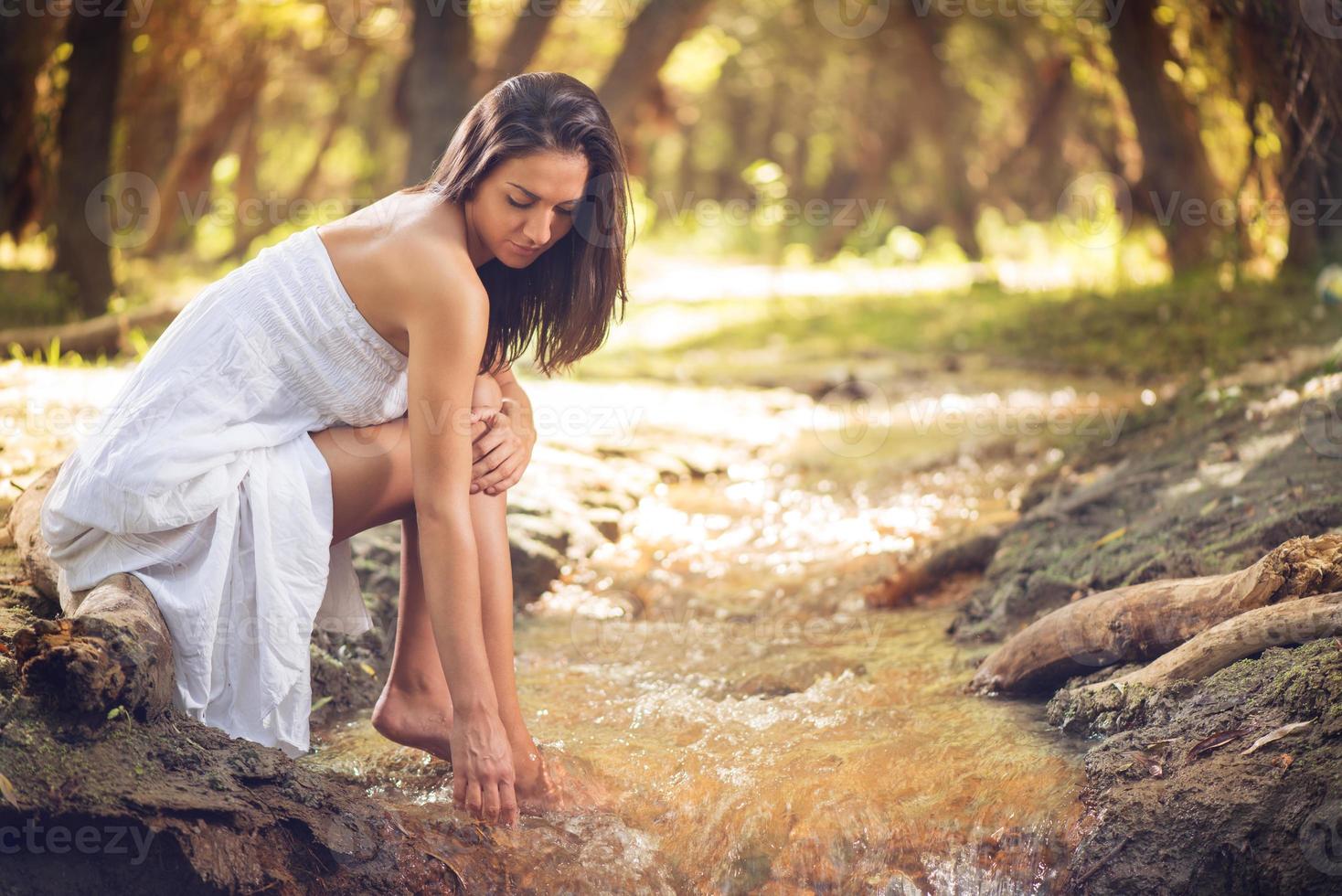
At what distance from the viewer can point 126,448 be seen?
227cm

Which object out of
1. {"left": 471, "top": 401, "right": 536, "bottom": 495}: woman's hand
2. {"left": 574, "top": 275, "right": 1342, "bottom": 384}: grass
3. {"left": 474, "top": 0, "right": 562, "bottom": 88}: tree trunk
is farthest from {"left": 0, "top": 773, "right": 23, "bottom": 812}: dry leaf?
{"left": 474, "top": 0, "right": 562, "bottom": 88}: tree trunk

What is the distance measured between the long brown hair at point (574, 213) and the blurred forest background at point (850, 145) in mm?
2584

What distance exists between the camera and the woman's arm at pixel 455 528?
2258 millimetres

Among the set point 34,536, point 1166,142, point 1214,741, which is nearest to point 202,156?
point 1166,142

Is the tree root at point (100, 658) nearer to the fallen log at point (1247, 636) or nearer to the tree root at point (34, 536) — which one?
the tree root at point (34, 536)

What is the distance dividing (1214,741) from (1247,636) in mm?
285

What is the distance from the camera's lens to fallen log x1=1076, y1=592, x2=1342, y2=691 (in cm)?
234

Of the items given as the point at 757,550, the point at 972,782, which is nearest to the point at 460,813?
the point at 972,782

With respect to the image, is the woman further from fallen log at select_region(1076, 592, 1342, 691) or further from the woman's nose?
fallen log at select_region(1076, 592, 1342, 691)

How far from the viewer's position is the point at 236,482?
7.53ft

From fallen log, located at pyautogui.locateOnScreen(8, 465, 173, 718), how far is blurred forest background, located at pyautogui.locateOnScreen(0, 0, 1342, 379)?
3.69m

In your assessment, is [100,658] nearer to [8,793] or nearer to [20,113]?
[8,793]

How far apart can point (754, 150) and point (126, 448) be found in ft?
70.7

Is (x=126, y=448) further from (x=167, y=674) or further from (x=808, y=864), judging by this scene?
(x=808, y=864)
